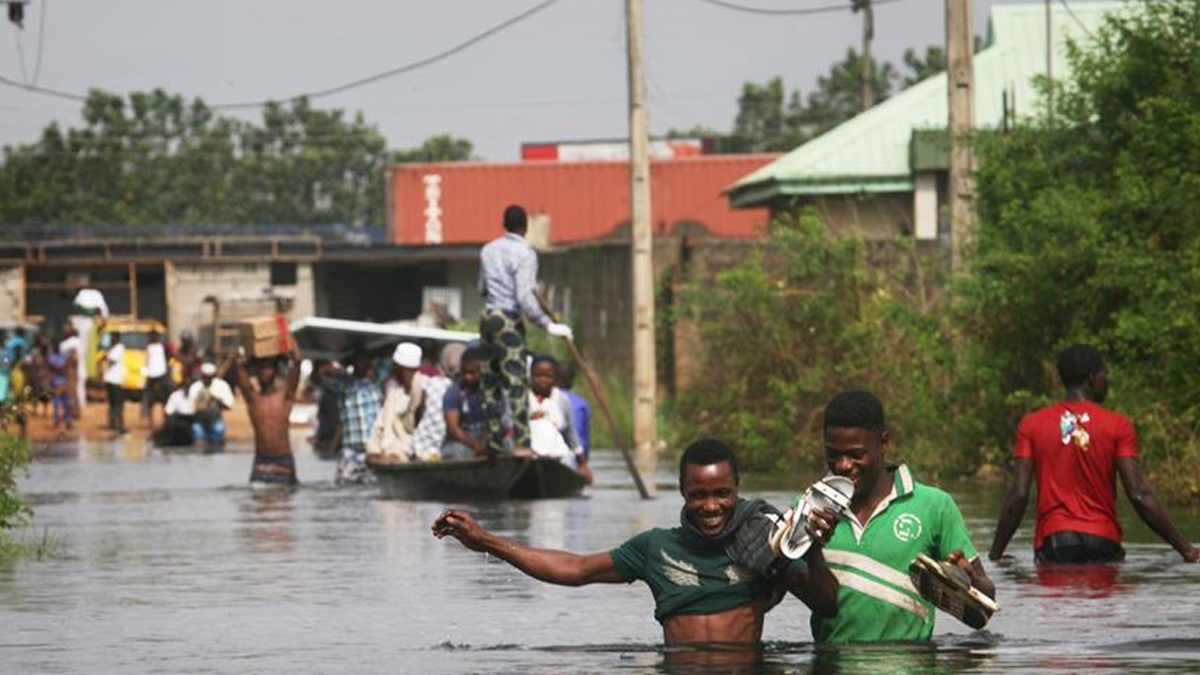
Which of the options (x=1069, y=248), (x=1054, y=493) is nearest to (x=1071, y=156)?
(x=1069, y=248)

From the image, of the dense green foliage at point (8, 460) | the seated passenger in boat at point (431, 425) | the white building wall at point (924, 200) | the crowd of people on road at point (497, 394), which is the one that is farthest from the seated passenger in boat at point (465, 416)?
the white building wall at point (924, 200)

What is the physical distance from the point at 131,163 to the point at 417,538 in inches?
4764

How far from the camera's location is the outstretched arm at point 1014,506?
A: 1423 centimetres

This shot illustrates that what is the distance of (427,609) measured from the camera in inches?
619

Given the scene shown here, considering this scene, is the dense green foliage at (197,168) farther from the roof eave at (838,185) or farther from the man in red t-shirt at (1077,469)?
the man in red t-shirt at (1077,469)

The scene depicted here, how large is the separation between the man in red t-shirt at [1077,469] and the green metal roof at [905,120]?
1177 inches

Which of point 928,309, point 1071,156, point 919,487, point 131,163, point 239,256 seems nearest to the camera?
point 919,487

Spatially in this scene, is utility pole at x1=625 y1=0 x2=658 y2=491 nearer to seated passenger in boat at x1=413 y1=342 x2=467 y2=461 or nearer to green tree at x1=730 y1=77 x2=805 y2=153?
seated passenger in boat at x1=413 y1=342 x2=467 y2=461

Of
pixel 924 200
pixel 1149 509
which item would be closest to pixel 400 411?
pixel 1149 509

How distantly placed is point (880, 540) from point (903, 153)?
122 feet

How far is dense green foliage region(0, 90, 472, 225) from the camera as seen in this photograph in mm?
131125

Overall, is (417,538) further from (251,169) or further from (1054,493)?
(251,169)

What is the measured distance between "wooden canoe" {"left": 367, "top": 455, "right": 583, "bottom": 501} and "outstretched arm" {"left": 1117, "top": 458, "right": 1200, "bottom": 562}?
1157 cm

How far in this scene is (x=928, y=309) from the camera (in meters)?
30.3
